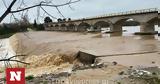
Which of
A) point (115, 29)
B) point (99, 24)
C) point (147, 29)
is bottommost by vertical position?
point (115, 29)

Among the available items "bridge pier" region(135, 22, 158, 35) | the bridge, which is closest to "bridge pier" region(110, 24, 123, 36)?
the bridge

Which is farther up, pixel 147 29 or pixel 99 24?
pixel 99 24

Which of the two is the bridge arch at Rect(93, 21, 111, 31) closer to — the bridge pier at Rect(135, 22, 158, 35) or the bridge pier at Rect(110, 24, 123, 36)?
the bridge pier at Rect(110, 24, 123, 36)

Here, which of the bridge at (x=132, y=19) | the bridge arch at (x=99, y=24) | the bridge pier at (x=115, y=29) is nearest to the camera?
the bridge at (x=132, y=19)

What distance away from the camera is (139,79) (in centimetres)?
1522

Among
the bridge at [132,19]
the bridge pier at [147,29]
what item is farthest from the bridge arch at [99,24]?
the bridge pier at [147,29]

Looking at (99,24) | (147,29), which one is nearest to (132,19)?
(147,29)

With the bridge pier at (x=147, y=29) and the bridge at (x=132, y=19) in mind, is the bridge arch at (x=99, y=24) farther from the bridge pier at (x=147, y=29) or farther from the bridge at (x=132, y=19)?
the bridge pier at (x=147, y=29)

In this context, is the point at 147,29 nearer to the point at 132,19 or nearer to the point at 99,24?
the point at 132,19

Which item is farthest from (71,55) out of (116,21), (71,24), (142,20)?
(71,24)

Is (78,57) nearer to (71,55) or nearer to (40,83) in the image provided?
Result: (71,55)

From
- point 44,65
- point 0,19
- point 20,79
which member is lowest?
point 44,65

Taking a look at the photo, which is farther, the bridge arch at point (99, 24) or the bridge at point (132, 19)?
the bridge arch at point (99, 24)

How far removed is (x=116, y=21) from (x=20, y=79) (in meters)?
79.4
